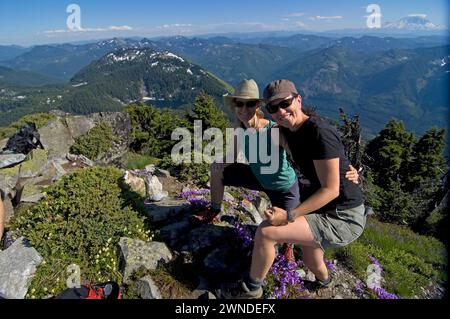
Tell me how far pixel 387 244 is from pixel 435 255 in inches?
53.7

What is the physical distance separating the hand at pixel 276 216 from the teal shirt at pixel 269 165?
1107mm

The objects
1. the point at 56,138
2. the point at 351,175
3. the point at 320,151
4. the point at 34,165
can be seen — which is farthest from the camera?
the point at 56,138

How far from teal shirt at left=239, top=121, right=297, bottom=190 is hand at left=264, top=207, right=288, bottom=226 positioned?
3.63 ft

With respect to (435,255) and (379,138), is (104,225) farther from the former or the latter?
(379,138)

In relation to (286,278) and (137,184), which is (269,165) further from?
(137,184)

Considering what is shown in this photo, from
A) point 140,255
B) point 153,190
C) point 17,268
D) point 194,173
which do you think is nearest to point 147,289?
point 140,255

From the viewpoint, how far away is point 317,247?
436 centimetres

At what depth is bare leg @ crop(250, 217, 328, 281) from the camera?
13.1 ft

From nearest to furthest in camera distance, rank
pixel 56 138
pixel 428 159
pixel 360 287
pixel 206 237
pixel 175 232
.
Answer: pixel 360 287
pixel 206 237
pixel 175 232
pixel 56 138
pixel 428 159

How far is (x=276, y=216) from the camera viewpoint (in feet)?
12.8

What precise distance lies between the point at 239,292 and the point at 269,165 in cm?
188

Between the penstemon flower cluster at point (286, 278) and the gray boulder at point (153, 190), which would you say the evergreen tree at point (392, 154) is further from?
the penstemon flower cluster at point (286, 278)
